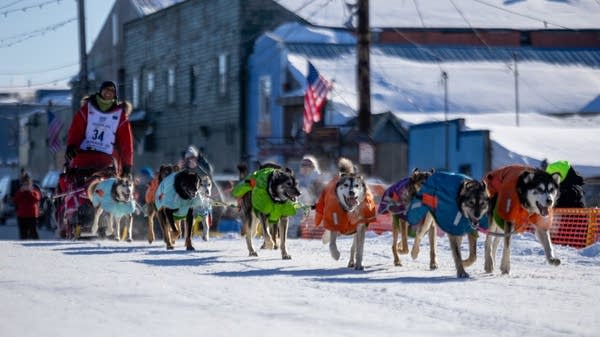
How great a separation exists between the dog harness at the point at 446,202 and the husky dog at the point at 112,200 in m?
6.87

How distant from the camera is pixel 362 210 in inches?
523

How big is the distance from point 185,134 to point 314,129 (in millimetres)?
14213

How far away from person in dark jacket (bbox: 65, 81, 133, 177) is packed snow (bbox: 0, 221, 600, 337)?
3.34 metres

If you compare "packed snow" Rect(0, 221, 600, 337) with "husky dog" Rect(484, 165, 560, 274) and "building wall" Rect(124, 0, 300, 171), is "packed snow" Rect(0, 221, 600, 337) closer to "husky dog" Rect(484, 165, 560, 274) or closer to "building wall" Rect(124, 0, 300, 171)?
"husky dog" Rect(484, 165, 560, 274)

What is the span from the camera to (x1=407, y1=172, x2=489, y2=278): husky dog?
12.3 metres

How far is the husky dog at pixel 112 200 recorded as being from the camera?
18578mm

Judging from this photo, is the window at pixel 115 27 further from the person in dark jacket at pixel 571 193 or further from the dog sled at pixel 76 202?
the person in dark jacket at pixel 571 193

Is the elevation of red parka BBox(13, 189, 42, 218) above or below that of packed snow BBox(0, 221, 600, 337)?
above

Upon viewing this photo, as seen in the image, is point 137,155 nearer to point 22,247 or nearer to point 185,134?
point 185,134

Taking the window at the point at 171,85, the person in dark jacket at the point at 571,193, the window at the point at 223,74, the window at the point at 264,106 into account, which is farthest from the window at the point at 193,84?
the person in dark jacket at the point at 571,193

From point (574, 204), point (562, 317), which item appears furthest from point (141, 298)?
point (574, 204)

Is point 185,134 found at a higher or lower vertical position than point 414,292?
higher

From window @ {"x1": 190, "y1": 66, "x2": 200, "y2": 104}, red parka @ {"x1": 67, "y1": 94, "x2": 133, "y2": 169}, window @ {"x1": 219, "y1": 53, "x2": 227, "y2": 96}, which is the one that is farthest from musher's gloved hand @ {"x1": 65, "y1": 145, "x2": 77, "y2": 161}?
window @ {"x1": 190, "y1": 66, "x2": 200, "y2": 104}

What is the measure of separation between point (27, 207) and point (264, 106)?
20.3m
